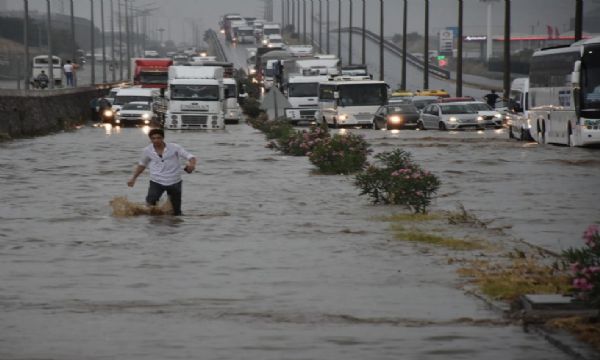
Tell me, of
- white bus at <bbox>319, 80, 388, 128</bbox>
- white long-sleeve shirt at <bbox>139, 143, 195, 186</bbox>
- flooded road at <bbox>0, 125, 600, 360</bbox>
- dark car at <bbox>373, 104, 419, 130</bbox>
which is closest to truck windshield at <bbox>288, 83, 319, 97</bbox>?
white bus at <bbox>319, 80, 388, 128</bbox>

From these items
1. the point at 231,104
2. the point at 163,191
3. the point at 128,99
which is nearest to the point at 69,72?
the point at 231,104

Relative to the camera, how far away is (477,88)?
455ft

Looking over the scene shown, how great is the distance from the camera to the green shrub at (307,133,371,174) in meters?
36.5

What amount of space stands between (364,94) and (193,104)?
26.6 ft

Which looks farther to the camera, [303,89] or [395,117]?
[303,89]

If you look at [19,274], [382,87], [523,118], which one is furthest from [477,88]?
[19,274]

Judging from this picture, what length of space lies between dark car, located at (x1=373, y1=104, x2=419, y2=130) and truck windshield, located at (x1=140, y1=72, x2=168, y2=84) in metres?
27.5

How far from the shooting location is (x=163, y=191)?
77.3 feet

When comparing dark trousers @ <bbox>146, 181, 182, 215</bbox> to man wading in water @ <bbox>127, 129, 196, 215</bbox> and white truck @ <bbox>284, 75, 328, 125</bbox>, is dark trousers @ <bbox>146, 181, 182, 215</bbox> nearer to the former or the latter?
man wading in water @ <bbox>127, 129, 196, 215</bbox>

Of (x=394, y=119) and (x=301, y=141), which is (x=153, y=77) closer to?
(x=394, y=119)

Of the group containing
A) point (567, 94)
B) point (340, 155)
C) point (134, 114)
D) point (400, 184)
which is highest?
point (567, 94)

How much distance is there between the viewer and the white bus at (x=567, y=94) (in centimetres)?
4447

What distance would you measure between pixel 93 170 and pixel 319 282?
2393cm

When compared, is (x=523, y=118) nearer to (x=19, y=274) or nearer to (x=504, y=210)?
(x=504, y=210)
